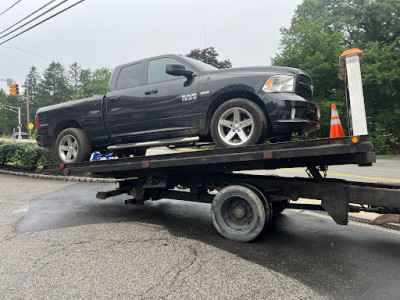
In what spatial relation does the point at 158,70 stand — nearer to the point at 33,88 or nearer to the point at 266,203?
the point at 266,203

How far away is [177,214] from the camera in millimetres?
5590

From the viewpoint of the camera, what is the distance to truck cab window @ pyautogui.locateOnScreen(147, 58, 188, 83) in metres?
4.82

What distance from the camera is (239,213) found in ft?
13.3

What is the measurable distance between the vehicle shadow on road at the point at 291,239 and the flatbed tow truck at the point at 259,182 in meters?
0.39

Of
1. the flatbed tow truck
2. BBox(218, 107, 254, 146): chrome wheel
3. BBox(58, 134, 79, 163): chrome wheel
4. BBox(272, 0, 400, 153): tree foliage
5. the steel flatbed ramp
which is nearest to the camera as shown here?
the steel flatbed ramp

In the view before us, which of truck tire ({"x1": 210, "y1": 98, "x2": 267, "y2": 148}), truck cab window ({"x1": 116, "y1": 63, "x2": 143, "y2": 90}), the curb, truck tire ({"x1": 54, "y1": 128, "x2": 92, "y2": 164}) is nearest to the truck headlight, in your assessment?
truck tire ({"x1": 210, "y1": 98, "x2": 267, "y2": 148})

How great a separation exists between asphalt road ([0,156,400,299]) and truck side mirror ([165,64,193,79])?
2423 mm

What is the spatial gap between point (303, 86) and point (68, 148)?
431cm

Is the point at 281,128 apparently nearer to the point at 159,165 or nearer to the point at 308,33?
the point at 159,165

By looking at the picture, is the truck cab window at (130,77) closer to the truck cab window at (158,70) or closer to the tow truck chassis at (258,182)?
the truck cab window at (158,70)

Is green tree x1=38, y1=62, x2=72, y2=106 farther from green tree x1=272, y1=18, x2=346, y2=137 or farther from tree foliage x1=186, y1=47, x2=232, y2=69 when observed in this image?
green tree x1=272, y1=18, x2=346, y2=137

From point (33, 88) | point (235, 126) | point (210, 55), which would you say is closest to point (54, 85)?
point (33, 88)

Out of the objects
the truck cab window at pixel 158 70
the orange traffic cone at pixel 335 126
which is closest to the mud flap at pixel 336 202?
the orange traffic cone at pixel 335 126

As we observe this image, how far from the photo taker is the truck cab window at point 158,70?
15.8 ft
